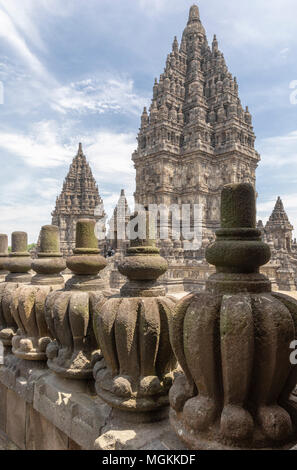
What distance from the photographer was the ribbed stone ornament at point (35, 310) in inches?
112

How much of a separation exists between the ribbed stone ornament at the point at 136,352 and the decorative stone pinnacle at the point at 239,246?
1.68 ft

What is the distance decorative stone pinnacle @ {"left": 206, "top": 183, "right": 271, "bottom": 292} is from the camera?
1550mm

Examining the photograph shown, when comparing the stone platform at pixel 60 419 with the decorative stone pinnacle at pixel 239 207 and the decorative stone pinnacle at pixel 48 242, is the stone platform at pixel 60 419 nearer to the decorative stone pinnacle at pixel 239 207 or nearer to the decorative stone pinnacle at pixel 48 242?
the decorative stone pinnacle at pixel 48 242

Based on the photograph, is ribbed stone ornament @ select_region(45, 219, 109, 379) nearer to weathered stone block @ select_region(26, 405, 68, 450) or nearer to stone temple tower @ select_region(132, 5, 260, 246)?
weathered stone block @ select_region(26, 405, 68, 450)

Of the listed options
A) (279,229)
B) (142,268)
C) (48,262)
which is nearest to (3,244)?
(48,262)

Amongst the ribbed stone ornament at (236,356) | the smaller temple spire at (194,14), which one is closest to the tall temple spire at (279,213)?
the smaller temple spire at (194,14)

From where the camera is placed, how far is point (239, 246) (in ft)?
5.11

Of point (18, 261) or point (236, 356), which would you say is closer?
point (236, 356)

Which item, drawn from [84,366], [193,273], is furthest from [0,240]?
[193,273]

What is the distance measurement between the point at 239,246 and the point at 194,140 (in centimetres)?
2470

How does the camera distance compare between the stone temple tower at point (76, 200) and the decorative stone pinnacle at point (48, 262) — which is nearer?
the decorative stone pinnacle at point (48, 262)

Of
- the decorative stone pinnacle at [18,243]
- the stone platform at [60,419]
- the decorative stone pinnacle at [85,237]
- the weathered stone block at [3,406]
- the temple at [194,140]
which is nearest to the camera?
the stone platform at [60,419]

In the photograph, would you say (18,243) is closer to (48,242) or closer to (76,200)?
(48,242)

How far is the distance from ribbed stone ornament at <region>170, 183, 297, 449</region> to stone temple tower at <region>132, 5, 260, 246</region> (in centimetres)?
2209
